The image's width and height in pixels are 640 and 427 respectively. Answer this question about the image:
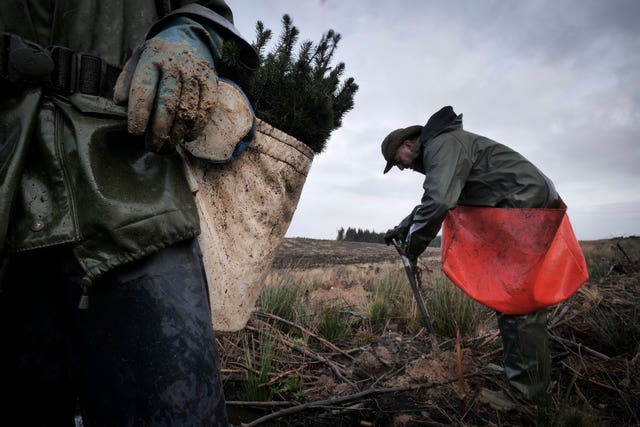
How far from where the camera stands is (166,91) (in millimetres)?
702

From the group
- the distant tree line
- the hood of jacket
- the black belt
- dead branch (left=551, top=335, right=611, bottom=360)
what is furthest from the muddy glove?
the distant tree line

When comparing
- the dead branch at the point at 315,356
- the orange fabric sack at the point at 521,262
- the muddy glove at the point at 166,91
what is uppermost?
the muddy glove at the point at 166,91

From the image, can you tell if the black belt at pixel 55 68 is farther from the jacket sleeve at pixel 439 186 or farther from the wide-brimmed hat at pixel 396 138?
the wide-brimmed hat at pixel 396 138

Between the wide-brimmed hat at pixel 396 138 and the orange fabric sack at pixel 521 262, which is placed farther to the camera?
the wide-brimmed hat at pixel 396 138

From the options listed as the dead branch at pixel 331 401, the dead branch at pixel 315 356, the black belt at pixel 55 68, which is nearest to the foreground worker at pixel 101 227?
the black belt at pixel 55 68

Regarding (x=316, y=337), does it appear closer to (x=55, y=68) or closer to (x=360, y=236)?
(x=55, y=68)

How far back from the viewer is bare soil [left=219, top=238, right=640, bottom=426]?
6.23 feet

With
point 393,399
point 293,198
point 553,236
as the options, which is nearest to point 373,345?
point 393,399

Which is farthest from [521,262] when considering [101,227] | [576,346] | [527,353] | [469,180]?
[101,227]

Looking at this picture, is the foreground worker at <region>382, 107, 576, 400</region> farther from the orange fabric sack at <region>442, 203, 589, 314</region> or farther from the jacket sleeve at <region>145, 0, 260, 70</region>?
the jacket sleeve at <region>145, 0, 260, 70</region>

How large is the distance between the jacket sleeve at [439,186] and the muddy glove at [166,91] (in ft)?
7.31

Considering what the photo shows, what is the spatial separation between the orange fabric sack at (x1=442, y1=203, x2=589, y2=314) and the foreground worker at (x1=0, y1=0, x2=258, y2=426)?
7.68 feet

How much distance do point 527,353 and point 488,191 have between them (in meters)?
1.24

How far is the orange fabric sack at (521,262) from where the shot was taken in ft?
7.84
